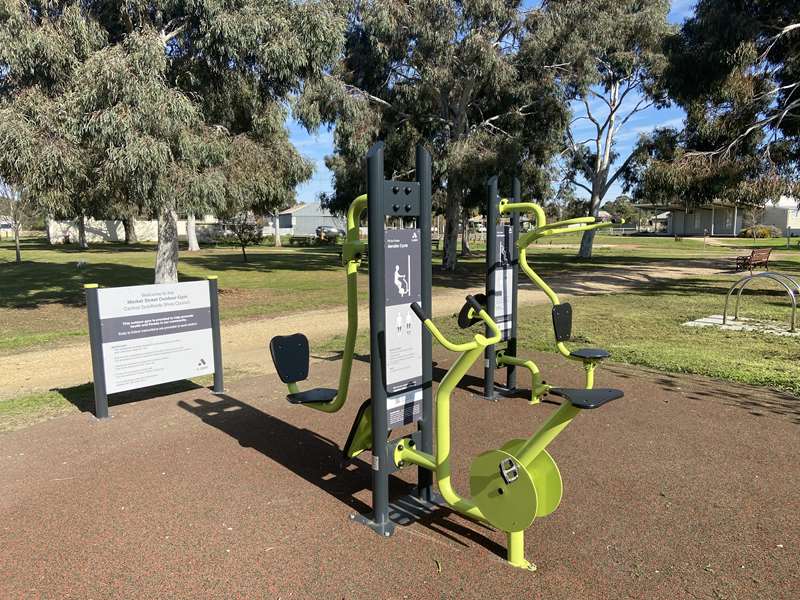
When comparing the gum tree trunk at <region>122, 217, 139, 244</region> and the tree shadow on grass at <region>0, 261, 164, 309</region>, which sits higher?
the gum tree trunk at <region>122, 217, 139, 244</region>

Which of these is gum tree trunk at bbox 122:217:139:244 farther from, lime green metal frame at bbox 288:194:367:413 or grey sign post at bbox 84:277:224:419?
lime green metal frame at bbox 288:194:367:413

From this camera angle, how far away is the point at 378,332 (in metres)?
3.12

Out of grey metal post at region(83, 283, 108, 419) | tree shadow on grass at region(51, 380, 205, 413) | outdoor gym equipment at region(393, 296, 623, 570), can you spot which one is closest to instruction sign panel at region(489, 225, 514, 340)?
outdoor gym equipment at region(393, 296, 623, 570)

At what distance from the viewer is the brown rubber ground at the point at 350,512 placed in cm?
276

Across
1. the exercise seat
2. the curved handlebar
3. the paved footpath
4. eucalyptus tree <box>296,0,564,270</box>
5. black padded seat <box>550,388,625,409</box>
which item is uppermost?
eucalyptus tree <box>296,0,564,270</box>

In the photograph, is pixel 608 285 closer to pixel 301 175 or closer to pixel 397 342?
pixel 301 175

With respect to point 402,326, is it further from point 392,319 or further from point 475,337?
point 475,337

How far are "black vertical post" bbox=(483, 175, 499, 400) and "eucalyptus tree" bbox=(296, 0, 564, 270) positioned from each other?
1160 centimetres

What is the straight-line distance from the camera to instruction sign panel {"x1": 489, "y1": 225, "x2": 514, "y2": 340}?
5633mm

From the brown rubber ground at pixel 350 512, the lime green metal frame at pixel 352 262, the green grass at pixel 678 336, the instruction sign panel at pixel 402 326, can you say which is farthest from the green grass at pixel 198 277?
the instruction sign panel at pixel 402 326

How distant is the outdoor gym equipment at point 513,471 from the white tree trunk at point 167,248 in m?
11.7

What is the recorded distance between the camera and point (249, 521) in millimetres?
3314

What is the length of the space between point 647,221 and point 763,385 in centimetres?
8891

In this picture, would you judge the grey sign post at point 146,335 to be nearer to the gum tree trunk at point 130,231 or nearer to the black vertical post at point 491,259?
the black vertical post at point 491,259
